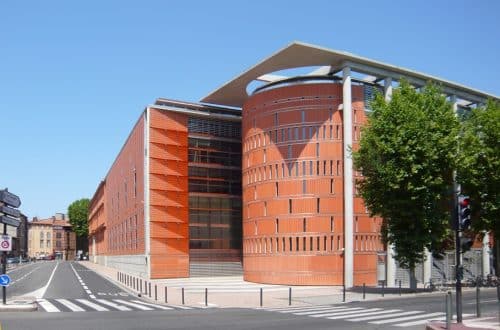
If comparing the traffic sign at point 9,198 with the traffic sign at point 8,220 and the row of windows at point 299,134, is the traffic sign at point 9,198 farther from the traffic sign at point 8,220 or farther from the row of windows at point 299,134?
the row of windows at point 299,134

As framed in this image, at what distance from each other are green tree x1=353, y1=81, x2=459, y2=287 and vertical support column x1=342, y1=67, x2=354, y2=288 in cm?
869

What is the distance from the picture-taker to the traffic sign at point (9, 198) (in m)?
26.9

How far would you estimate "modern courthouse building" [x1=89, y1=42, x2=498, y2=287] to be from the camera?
47.2 meters

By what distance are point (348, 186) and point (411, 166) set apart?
12.1 m

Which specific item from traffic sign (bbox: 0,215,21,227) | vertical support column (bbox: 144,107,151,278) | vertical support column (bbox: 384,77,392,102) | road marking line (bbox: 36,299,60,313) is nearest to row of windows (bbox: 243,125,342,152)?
vertical support column (bbox: 384,77,392,102)

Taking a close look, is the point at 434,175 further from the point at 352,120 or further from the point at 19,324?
the point at 19,324

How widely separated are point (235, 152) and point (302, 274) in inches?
959

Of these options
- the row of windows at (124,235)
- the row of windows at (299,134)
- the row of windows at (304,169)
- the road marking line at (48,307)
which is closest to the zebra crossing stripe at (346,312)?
the road marking line at (48,307)

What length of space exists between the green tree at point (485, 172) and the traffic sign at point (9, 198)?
1067 inches

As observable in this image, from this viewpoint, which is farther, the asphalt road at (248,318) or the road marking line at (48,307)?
the road marking line at (48,307)

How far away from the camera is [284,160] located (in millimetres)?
49250

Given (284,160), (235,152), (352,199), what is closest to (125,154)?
(235,152)

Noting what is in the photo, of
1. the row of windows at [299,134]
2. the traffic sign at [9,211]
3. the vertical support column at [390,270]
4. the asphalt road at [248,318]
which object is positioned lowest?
the vertical support column at [390,270]

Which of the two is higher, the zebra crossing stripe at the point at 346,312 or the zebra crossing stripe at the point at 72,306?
the zebra crossing stripe at the point at 346,312
